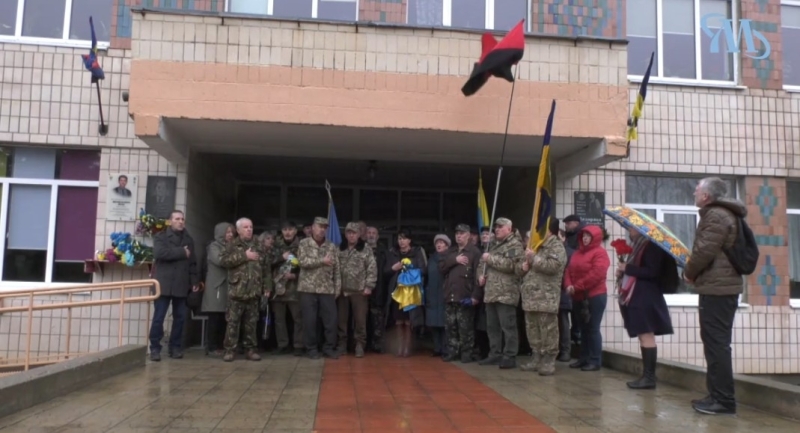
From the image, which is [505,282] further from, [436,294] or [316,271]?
[316,271]

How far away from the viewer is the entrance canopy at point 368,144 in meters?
8.15

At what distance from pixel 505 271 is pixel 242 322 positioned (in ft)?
10.7

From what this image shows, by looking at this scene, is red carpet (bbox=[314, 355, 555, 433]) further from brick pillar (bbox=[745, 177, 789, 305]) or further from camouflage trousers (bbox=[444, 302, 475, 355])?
brick pillar (bbox=[745, 177, 789, 305])

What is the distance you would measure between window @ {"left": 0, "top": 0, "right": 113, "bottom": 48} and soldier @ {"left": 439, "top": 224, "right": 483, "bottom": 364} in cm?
550

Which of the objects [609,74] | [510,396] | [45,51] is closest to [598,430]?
[510,396]

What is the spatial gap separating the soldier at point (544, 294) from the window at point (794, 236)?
5098mm

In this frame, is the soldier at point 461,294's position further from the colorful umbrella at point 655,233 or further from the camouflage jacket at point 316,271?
the colorful umbrella at point 655,233

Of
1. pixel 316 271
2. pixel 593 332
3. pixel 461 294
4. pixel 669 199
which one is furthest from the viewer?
pixel 669 199

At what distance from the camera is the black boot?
248 inches

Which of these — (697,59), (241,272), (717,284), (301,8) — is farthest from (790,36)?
(241,272)

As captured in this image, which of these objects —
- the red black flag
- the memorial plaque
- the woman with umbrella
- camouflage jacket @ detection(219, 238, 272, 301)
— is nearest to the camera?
the woman with umbrella

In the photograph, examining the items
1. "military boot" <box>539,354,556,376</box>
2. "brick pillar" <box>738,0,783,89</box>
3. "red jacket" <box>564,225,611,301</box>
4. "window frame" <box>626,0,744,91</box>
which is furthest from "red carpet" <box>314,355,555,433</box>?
"brick pillar" <box>738,0,783,89</box>

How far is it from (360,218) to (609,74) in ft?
20.2

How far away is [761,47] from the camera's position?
10258 millimetres
